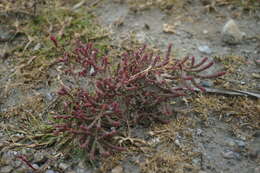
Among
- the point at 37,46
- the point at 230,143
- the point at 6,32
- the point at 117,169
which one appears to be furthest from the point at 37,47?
the point at 230,143

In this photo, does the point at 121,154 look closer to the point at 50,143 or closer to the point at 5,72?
the point at 50,143

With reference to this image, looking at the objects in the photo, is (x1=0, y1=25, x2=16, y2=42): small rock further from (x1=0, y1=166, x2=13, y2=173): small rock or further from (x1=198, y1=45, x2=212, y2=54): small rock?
(x1=198, y1=45, x2=212, y2=54): small rock

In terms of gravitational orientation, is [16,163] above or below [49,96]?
below

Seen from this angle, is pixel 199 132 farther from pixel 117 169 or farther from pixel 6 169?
pixel 6 169

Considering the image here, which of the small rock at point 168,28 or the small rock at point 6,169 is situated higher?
the small rock at point 168,28

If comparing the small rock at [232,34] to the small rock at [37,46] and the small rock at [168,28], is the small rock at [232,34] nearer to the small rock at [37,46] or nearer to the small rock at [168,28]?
the small rock at [168,28]

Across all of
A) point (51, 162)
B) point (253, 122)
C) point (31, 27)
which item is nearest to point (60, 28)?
point (31, 27)

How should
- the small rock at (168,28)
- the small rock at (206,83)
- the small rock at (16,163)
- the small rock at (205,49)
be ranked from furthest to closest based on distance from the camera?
the small rock at (168,28) < the small rock at (205,49) < the small rock at (206,83) < the small rock at (16,163)

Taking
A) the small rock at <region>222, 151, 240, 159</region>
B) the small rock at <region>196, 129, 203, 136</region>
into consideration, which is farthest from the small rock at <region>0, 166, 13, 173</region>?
the small rock at <region>222, 151, 240, 159</region>

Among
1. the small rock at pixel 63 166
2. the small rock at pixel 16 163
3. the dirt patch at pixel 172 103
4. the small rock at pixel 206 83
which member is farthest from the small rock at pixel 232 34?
the small rock at pixel 16 163
